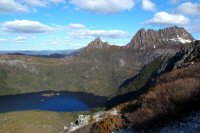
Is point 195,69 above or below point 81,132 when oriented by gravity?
above

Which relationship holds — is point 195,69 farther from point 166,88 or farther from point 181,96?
point 181,96

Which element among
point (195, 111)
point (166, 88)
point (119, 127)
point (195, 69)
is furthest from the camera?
point (195, 69)

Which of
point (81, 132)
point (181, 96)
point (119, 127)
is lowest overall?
point (81, 132)

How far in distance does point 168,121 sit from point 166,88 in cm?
439

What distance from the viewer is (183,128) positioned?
21.4m

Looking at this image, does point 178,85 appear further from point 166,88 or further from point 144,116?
point 144,116

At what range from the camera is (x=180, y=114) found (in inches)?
914

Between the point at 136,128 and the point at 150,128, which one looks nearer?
the point at 150,128

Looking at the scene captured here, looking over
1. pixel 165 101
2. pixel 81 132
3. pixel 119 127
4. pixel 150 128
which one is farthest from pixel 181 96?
pixel 81 132

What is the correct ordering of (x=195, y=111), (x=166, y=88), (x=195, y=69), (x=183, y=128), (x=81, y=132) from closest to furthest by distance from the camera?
(x=183, y=128), (x=195, y=111), (x=166, y=88), (x=195, y=69), (x=81, y=132)

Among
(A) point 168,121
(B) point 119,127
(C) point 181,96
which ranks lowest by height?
(B) point 119,127

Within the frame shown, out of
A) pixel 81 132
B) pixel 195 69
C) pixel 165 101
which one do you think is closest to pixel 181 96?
pixel 165 101

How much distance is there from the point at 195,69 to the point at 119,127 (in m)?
9.98

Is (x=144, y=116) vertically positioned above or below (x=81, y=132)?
above
